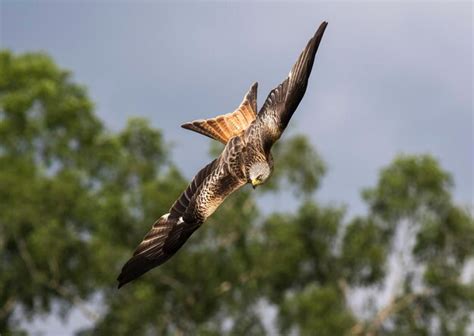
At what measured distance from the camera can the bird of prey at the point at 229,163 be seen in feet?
49.2

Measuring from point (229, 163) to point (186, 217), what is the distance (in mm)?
1192

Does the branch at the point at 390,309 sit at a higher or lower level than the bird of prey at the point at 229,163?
higher

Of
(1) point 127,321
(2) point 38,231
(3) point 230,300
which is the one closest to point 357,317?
(3) point 230,300

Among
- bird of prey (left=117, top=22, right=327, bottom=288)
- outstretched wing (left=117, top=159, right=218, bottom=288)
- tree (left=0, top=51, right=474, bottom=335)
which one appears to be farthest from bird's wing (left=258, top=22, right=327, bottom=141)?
tree (left=0, top=51, right=474, bottom=335)

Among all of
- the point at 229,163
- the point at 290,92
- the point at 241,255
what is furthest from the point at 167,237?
the point at 241,255

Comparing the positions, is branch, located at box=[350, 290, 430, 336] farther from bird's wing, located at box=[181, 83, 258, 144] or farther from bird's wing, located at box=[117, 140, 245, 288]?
bird's wing, located at box=[181, 83, 258, 144]

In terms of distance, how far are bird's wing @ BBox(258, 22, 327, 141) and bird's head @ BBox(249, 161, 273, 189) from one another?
654 millimetres

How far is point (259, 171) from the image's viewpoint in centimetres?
1593

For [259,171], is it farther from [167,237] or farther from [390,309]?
[390,309]

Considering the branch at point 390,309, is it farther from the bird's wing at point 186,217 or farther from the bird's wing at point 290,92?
the bird's wing at point 290,92

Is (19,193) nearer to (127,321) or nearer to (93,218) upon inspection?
(93,218)

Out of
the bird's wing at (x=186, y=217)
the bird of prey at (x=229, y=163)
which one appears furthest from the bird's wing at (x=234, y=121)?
the bird's wing at (x=186, y=217)

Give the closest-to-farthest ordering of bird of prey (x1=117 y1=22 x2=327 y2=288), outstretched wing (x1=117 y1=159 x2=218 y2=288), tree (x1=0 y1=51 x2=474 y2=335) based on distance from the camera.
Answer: bird of prey (x1=117 y1=22 x2=327 y2=288) < outstretched wing (x1=117 y1=159 x2=218 y2=288) < tree (x1=0 y1=51 x2=474 y2=335)

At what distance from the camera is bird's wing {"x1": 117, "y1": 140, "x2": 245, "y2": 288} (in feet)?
54.7
